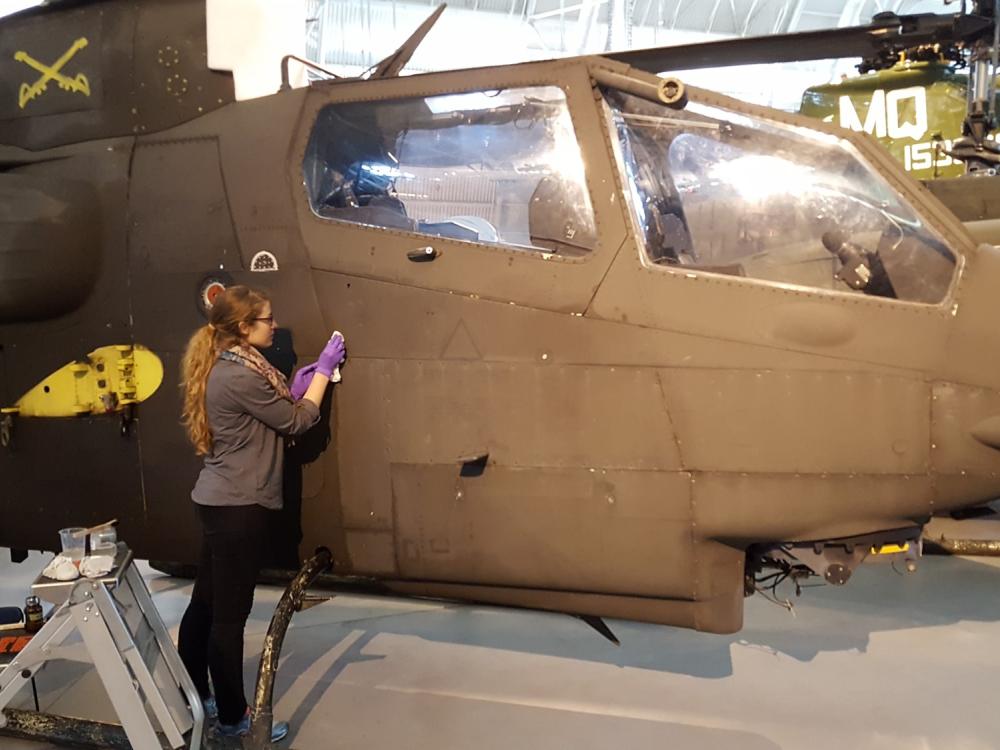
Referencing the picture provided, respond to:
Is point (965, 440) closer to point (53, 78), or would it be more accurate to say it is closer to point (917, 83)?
point (53, 78)

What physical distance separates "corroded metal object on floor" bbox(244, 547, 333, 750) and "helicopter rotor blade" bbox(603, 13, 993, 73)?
90.3 inches

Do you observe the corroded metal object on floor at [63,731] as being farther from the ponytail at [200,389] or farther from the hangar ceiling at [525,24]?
the hangar ceiling at [525,24]

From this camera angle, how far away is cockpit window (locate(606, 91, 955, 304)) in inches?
104

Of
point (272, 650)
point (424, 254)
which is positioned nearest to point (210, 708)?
point (272, 650)

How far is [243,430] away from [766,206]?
6.06 feet

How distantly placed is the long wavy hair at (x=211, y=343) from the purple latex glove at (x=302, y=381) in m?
0.27

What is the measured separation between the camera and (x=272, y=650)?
9.47 ft

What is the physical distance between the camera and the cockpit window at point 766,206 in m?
2.63

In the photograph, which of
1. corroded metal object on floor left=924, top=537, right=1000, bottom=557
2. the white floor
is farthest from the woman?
corroded metal object on floor left=924, top=537, right=1000, bottom=557

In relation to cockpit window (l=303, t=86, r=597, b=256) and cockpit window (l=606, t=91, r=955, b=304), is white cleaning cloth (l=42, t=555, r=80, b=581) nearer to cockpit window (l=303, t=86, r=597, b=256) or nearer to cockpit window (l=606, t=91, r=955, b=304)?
cockpit window (l=303, t=86, r=597, b=256)

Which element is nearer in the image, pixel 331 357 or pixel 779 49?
pixel 331 357

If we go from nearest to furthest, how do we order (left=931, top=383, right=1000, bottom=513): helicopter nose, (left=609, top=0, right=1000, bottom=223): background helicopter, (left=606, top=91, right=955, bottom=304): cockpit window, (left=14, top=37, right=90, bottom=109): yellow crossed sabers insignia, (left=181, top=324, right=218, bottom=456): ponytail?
(left=931, top=383, right=1000, bottom=513): helicopter nose
(left=606, top=91, right=955, bottom=304): cockpit window
(left=181, top=324, right=218, bottom=456): ponytail
(left=14, top=37, right=90, bottom=109): yellow crossed sabers insignia
(left=609, top=0, right=1000, bottom=223): background helicopter

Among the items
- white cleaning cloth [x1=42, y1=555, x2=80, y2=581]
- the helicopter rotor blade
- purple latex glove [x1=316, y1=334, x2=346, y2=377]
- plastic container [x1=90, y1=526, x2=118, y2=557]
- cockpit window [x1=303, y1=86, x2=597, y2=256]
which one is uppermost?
the helicopter rotor blade

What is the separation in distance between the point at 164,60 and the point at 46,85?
1.92 feet
